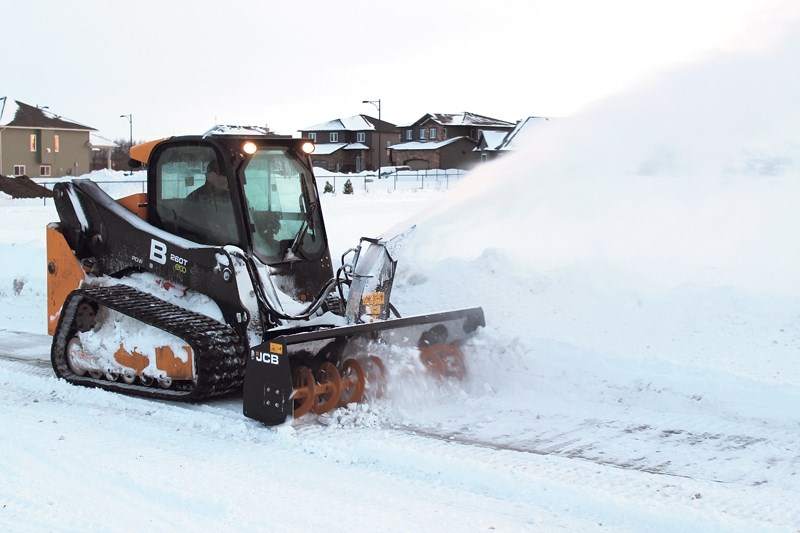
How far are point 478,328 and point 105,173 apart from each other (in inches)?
1663

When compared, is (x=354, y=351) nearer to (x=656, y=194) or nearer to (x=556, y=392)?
(x=556, y=392)

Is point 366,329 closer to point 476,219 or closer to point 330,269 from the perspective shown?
point 330,269

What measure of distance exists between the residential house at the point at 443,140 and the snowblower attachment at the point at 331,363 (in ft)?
207

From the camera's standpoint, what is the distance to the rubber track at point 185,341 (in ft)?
22.4

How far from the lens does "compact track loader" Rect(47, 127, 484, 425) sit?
687 cm

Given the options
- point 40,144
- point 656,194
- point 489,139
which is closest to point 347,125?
point 489,139

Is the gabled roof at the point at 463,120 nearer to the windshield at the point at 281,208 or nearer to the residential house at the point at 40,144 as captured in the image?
the residential house at the point at 40,144

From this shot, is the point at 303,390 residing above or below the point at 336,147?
below

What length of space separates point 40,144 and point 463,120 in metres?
35.2

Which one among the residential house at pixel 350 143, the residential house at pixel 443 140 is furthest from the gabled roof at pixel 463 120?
the residential house at pixel 350 143

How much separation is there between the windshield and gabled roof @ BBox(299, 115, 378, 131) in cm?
7556

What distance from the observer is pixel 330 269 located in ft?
26.4

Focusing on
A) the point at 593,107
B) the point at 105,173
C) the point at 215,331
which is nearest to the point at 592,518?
the point at 215,331

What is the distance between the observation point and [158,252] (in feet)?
25.1
